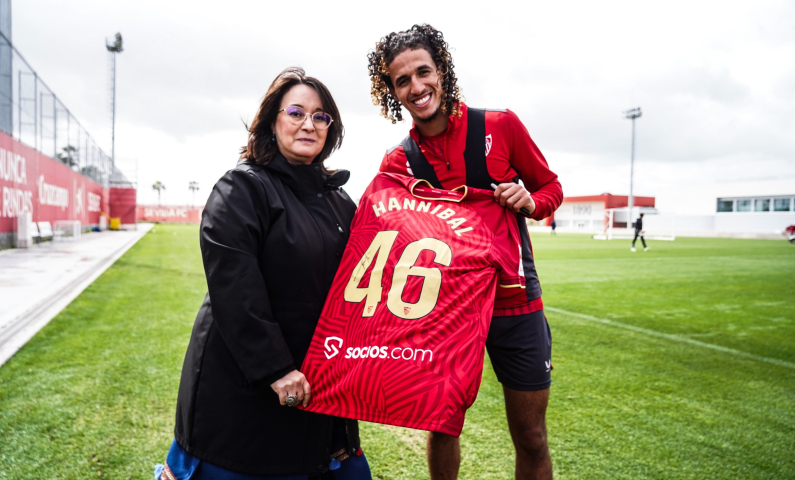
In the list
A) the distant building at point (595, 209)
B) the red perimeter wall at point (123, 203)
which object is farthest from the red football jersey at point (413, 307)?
the distant building at point (595, 209)

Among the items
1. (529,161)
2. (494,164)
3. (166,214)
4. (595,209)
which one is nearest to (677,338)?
(529,161)

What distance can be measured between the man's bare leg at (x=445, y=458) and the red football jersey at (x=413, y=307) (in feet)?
2.83

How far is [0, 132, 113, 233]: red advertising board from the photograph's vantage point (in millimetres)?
11867

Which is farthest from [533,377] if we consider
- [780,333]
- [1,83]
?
[1,83]

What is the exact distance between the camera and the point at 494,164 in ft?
6.32

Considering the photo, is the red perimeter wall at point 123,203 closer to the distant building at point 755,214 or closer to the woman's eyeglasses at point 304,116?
the woman's eyeglasses at point 304,116

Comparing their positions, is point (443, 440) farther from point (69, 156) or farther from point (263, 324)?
point (69, 156)

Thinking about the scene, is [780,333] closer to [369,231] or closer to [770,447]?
[770,447]

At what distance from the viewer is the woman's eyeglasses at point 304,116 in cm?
167

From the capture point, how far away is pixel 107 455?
2.54 m

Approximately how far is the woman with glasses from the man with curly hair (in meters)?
0.48

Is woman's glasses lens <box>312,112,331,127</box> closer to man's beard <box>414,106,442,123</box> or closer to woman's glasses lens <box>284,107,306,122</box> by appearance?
woman's glasses lens <box>284,107,306,122</box>

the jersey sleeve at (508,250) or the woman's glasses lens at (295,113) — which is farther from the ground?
the woman's glasses lens at (295,113)

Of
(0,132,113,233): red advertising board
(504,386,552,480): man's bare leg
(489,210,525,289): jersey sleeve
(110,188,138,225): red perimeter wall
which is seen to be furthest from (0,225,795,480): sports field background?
(110,188,138,225): red perimeter wall
